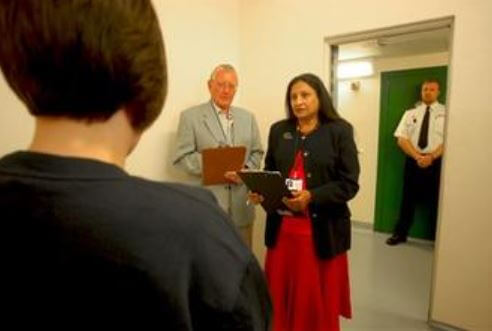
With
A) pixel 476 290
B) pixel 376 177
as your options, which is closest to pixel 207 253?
pixel 476 290

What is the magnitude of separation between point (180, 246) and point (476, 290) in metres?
2.34

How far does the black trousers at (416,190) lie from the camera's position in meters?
3.79

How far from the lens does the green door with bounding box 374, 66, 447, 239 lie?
13.1 feet

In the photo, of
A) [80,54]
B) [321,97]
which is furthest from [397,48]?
[80,54]

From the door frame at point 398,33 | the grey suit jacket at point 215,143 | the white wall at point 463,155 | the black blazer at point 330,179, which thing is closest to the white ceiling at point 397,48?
the door frame at point 398,33

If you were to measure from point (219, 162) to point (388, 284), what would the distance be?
1.71 meters

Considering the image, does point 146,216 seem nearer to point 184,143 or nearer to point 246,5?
point 184,143

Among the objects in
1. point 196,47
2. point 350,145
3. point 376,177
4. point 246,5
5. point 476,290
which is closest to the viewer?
point 350,145

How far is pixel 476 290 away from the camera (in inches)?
87.7

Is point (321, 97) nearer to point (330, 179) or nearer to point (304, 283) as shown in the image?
point (330, 179)

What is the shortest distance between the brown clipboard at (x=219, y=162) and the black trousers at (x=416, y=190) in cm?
223

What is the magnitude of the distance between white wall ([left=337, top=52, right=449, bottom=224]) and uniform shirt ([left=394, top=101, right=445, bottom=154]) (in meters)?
0.45

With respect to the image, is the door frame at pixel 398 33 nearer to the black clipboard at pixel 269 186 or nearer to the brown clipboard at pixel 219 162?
the brown clipboard at pixel 219 162

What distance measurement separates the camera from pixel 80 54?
0.38m
